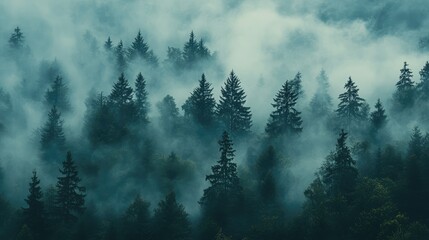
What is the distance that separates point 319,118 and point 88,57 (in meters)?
84.4

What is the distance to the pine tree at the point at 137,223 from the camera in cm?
9748

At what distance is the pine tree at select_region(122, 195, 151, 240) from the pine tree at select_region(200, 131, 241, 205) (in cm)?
1048

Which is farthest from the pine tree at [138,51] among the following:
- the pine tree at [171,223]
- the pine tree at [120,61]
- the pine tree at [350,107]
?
the pine tree at [171,223]

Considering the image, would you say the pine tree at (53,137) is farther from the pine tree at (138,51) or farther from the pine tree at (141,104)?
the pine tree at (138,51)

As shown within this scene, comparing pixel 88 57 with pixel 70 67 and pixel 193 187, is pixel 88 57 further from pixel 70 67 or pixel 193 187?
pixel 193 187

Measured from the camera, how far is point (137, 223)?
98.3 m

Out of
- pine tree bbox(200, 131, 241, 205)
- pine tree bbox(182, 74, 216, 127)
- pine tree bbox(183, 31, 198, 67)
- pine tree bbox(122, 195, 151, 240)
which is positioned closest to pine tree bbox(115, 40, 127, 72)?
pine tree bbox(183, 31, 198, 67)

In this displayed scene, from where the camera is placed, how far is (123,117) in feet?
433

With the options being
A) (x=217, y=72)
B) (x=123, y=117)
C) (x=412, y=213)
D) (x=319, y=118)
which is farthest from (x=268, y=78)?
(x=412, y=213)

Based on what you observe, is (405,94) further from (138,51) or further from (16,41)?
(16,41)

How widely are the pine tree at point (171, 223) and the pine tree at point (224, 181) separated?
23.2 ft

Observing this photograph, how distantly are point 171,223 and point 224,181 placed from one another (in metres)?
12.4

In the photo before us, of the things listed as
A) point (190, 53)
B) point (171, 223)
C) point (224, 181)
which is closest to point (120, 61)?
point (190, 53)

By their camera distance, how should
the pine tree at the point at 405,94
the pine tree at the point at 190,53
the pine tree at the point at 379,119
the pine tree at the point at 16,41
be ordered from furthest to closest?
1. the pine tree at the point at 16,41
2. the pine tree at the point at 190,53
3. the pine tree at the point at 405,94
4. the pine tree at the point at 379,119
